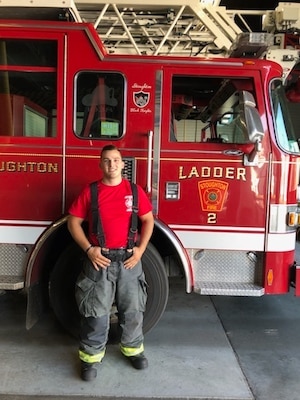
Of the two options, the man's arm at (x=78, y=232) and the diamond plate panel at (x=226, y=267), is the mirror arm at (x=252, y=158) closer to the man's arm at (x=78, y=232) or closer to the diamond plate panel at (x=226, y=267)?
the diamond plate panel at (x=226, y=267)

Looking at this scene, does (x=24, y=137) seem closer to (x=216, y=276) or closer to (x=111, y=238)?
(x=111, y=238)

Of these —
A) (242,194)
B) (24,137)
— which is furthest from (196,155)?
(24,137)

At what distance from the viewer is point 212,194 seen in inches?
149

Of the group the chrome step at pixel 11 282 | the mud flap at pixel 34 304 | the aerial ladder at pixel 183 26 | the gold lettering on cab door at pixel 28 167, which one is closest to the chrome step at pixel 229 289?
the mud flap at pixel 34 304

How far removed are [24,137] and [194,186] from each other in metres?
1.47

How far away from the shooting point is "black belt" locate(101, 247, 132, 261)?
3336 mm

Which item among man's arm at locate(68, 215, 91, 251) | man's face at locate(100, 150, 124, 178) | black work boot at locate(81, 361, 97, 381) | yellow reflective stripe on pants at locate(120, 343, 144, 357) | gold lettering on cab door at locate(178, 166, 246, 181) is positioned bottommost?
black work boot at locate(81, 361, 97, 381)

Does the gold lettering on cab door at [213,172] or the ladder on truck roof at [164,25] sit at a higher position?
the ladder on truck roof at [164,25]

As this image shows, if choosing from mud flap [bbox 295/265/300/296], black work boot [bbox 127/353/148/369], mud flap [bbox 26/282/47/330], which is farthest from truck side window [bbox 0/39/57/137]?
mud flap [bbox 295/265/300/296]

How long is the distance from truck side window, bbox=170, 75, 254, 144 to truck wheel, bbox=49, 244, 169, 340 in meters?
1.07

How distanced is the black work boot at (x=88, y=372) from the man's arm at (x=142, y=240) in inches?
31.3

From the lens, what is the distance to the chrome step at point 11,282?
370cm

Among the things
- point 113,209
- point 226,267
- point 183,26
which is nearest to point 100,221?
point 113,209

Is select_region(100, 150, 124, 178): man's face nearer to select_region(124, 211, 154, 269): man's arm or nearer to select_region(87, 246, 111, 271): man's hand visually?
select_region(124, 211, 154, 269): man's arm
